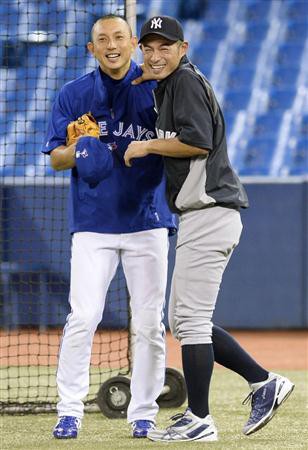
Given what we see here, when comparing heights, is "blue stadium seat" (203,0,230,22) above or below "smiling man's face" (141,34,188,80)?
above

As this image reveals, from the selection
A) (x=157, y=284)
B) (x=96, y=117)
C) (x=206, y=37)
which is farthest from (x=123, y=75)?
(x=206, y=37)

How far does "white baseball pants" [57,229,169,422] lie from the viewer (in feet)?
16.8

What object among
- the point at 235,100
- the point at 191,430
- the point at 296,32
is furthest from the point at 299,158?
the point at 191,430

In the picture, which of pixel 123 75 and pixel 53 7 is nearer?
pixel 123 75

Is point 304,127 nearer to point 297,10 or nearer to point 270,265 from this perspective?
point 297,10

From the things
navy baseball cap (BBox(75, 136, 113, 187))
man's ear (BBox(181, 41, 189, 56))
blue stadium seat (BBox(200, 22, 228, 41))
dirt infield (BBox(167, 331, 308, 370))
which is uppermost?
blue stadium seat (BBox(200, 22, 228, 41))

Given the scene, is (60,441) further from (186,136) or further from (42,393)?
(42,393)

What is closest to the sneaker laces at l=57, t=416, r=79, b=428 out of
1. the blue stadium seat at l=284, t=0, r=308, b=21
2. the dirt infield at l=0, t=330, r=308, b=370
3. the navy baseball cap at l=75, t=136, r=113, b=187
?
the navy baseball cap at l=75, t=136, r=113, b=187

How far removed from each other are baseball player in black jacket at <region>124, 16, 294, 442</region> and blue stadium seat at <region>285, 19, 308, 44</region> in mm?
10356

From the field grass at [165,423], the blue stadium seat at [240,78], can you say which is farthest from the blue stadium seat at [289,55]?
the field grass at [165,423]

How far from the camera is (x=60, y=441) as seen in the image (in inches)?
198

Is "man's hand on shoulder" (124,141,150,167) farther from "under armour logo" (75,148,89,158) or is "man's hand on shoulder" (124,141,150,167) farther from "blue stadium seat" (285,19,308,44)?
"blue stadium seat" (285,19,308,44)

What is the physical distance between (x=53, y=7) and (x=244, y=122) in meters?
2.94

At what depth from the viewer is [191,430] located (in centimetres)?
480
